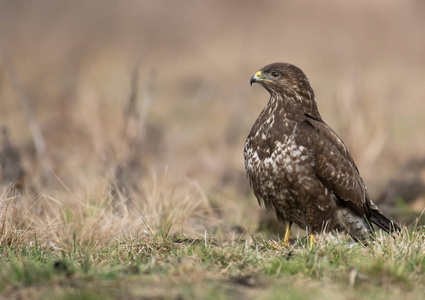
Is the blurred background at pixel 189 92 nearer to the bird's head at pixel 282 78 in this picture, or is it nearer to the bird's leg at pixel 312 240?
the bird's leg at pixel 312 240

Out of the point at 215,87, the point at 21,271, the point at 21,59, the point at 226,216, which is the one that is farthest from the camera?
the point at 215,87

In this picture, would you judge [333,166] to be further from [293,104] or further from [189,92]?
[189,92]

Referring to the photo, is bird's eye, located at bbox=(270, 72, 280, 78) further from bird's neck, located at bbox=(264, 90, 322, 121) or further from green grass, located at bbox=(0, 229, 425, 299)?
green grass, located at bbox=(0, 229, 425, 299)

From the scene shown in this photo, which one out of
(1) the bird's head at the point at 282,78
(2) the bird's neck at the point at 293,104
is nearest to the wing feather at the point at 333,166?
(2) the bird's neck at the point at 293,104

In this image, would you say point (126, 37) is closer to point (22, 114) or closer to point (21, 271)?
point (22, 114)

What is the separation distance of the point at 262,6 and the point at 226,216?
2293cm

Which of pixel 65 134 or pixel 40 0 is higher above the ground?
pixel 40 0

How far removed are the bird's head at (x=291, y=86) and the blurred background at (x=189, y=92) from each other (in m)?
1.20

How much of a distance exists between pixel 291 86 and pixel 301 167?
2.70 feet

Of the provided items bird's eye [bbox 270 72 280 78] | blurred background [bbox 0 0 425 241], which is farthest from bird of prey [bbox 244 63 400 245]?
blurred background [bbox 0 0 425 241]

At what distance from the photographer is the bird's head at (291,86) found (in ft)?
18.7

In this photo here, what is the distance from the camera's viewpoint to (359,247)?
443 cm

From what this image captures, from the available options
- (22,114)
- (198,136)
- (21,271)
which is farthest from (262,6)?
(21,271)

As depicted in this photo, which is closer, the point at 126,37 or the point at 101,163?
the point at 101,163
